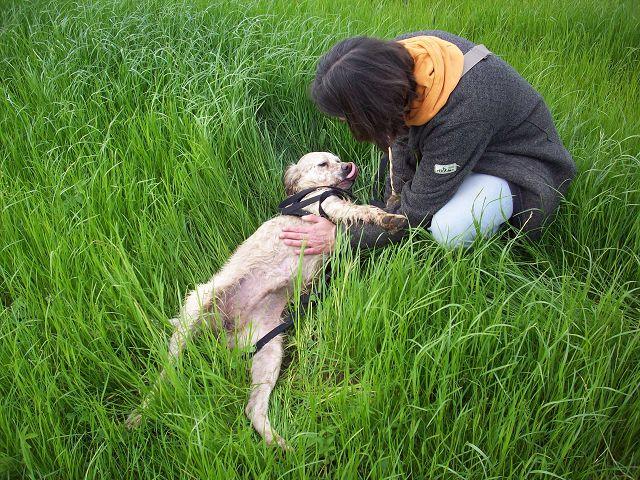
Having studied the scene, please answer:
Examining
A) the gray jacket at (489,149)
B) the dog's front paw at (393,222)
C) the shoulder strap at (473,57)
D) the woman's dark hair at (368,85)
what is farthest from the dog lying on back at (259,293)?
the shoulder strap at (473,57)

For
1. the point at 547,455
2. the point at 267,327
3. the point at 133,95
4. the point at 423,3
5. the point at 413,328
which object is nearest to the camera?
the point at 547,455

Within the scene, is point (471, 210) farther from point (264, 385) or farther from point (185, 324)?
point (185, 324)

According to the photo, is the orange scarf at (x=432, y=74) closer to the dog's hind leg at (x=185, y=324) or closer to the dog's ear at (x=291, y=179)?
the dog's ear at (x=291, y=179)

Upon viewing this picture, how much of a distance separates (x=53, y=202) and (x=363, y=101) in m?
1.64

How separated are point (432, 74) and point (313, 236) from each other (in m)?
0.93

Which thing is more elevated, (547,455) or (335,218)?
(335,218)

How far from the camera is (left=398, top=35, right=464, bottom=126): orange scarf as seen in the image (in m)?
2.21

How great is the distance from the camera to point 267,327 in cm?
244

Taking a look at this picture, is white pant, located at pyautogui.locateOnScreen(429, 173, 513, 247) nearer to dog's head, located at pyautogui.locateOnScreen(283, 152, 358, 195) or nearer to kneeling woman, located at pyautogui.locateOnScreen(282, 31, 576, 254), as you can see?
kneeling woman, located at pyautogui.locateOnScreen(282, 31, 576, 254)

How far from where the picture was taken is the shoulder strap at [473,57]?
2271 millimetres

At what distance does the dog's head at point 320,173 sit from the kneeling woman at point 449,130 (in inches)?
14.7

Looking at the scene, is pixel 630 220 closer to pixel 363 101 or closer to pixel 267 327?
pixel 363 101

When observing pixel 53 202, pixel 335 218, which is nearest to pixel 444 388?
pixel 335 218

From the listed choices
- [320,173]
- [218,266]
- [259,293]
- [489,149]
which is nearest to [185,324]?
[259,293]
